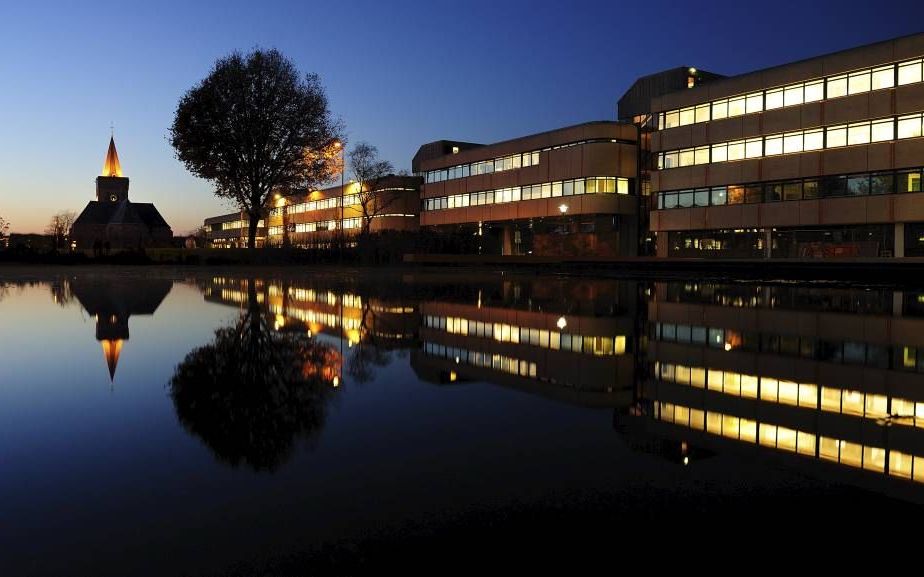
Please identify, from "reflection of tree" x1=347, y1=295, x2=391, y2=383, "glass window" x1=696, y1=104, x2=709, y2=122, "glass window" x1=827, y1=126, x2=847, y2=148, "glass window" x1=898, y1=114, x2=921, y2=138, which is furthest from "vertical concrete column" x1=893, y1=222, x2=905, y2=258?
"reflection of tree" x1=347, y1=295, x2=391, y2=383

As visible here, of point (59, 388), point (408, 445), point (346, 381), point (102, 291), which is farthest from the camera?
point (102, 291)

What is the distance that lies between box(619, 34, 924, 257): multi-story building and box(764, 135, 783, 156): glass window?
0.08 m

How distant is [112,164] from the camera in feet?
582

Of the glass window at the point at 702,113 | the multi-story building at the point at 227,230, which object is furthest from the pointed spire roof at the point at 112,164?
the glass window at the point at 702,113

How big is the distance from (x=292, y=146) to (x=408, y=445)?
56.0 metres

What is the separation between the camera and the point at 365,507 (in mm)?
4098

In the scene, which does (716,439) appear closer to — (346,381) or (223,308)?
(346,381)

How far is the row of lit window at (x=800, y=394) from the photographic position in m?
6.91

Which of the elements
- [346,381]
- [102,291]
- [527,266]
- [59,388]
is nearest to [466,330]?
[346,381]

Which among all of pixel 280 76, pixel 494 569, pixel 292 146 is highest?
pixel 280 76

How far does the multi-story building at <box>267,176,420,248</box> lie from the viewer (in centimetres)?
10125

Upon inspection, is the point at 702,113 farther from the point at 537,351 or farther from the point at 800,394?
the point at 800,394

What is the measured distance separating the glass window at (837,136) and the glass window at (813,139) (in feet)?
1.92

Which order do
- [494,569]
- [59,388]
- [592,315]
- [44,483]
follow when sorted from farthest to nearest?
[592,315], [59,388], [44,483], [494,569]
